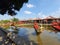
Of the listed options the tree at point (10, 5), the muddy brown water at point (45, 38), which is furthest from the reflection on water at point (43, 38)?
the tree at point (10, 5)

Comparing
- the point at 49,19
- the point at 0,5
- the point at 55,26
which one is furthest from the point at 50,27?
the point at 0,5

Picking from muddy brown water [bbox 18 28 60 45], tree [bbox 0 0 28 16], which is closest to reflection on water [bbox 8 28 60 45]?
muddy brown water [bbox 18 28 60 45]

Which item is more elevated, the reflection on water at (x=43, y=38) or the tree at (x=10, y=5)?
the tree at (x=10, y=5)

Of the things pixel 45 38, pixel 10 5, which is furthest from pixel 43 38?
pixel 10 5

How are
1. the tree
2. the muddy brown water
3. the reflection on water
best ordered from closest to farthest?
the tree
the reflection on water
the muddy brown water

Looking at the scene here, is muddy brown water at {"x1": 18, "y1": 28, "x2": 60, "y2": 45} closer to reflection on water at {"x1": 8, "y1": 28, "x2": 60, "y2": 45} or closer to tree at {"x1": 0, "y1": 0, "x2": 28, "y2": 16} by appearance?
reflection on water at {"x1": 8, "y1": 28, "x2": 60, "y2": 45}

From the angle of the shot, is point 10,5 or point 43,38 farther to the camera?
point 43,38

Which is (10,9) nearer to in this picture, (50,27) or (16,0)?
(16,0)

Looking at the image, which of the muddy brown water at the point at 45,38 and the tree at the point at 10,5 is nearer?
the tree at the point at 10,5

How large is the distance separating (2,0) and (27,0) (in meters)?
2.67

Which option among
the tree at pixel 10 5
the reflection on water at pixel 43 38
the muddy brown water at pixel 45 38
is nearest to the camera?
the tree at pixel 10 5

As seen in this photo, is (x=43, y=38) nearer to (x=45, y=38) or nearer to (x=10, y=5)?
(x=45, y=38)

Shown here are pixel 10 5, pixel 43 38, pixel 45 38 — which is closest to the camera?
pixel 10 5

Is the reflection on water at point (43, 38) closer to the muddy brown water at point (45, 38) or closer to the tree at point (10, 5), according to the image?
the muddy brown water at point (45, 38)
